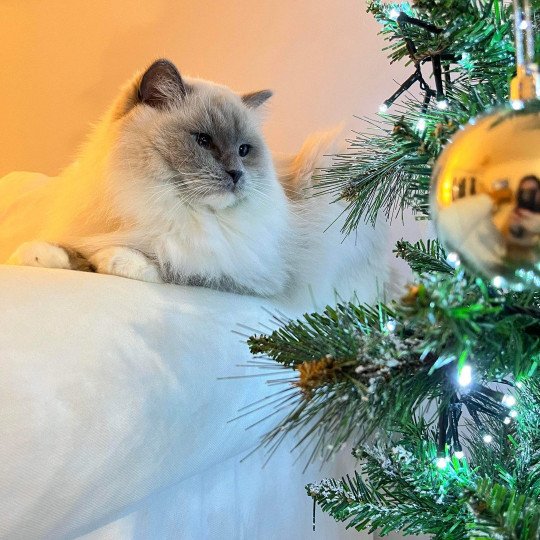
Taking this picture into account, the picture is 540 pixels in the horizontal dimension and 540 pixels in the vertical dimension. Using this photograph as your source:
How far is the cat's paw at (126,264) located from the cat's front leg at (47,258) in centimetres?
5

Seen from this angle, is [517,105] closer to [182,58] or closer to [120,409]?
[120,409]

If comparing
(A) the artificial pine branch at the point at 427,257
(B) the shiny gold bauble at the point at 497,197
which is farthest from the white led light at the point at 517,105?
(A) the artificial pine branch at the point at 427,257

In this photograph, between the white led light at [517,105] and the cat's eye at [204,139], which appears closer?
the white led light at [517,105]

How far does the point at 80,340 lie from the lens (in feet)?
2.06

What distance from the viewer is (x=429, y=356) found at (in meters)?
0.43

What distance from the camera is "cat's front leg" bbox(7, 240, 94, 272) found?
93 cm

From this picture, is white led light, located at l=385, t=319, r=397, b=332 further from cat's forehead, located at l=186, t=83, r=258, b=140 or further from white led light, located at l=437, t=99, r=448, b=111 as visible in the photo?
cat's forehead, located at l=186, t=83, r=258, b=140

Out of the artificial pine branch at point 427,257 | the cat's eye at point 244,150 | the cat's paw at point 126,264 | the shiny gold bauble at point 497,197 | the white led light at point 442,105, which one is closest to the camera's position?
the shiny gold bauble at point 497,197

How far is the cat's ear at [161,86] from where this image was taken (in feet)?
3.52

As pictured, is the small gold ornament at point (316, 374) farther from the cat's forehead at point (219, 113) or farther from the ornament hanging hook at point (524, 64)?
the cat's forehead at point (219, 113)

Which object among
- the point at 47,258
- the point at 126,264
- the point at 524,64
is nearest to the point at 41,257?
the point at 47,258

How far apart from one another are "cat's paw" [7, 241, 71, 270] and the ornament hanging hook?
761mm

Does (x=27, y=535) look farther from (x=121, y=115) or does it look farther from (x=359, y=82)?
(x=359, y=82)

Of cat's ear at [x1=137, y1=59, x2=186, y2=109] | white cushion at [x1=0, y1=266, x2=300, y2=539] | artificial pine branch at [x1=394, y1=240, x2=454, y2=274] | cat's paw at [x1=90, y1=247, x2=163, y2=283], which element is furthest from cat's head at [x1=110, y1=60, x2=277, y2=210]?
artificial pine branch at [x1=394, y1=240, x2=454, y2=274]
